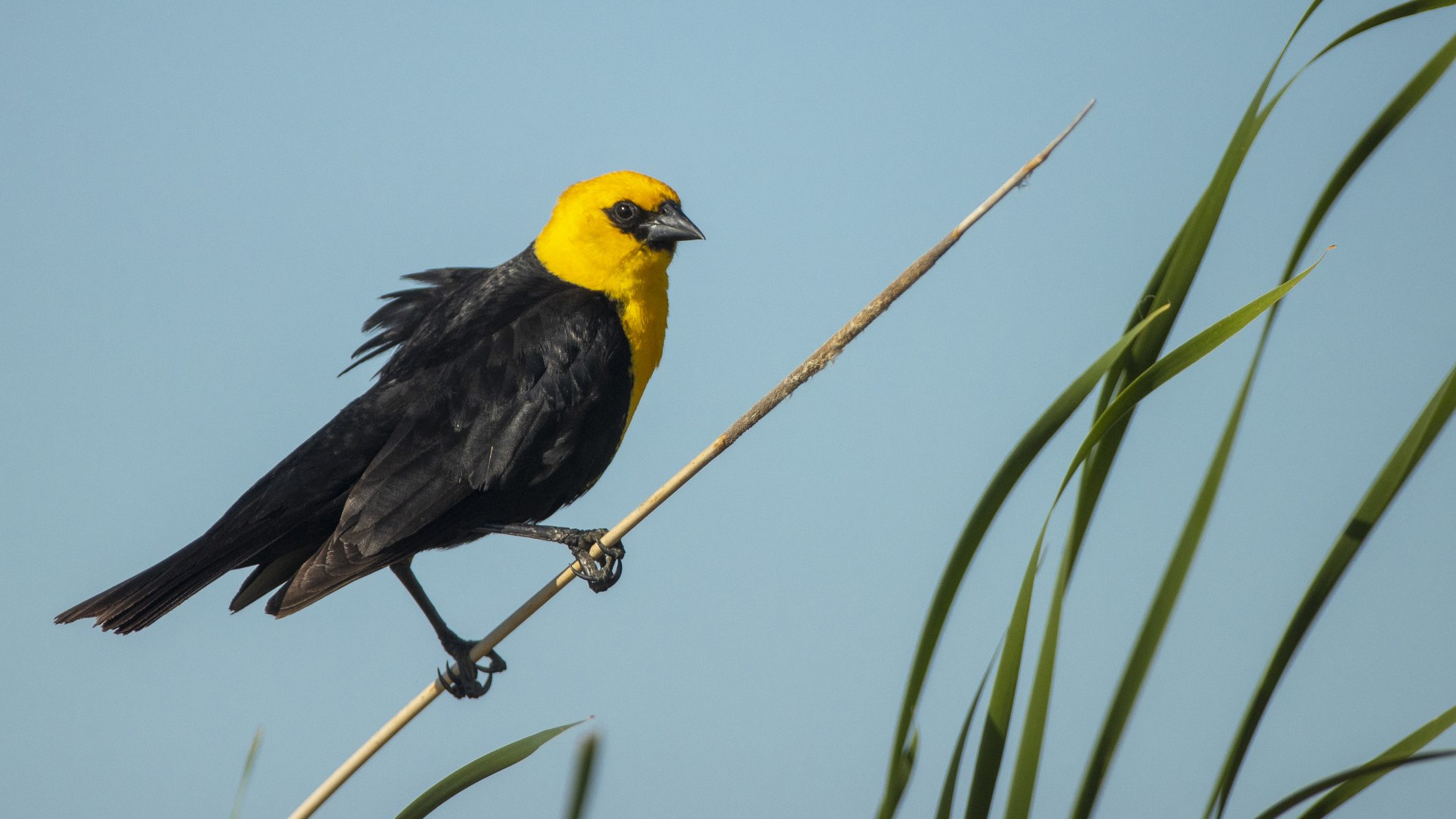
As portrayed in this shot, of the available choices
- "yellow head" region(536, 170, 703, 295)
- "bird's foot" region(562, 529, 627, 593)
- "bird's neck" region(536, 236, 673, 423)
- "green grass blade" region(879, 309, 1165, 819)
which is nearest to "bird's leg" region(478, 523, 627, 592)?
"bird's foot" region(562, 529, 627, 593)

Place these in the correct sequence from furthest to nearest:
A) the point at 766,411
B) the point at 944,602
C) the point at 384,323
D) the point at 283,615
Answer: the point at 384,323
the point at 283,615
the point at 766,411
the point at 944,602

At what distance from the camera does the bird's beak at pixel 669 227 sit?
4035 millimetres

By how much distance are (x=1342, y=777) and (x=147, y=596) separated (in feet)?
8.92

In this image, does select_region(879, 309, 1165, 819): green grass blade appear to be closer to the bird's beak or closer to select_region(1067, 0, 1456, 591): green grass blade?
select_region(1067, 0, 1456, 591): green grass blade

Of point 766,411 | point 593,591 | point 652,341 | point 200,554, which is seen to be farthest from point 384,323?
point 766,411

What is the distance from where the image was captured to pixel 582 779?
4.17 ft

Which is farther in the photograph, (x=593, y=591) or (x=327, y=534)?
(x=327, y=534)

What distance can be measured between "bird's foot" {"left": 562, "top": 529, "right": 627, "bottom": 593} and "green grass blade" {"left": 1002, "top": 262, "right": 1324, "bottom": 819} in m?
1.64

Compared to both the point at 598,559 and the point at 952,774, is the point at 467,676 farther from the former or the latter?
the point at 952,774

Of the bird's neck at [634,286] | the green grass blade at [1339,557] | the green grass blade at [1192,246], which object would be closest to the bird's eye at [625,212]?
the bird's neck at [634,286]

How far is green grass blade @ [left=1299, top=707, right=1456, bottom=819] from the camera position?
1.51 meters

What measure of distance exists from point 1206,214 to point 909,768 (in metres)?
0.86

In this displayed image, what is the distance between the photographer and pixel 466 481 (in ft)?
11.1

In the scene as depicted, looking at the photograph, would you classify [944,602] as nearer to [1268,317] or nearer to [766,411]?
[766,411]
